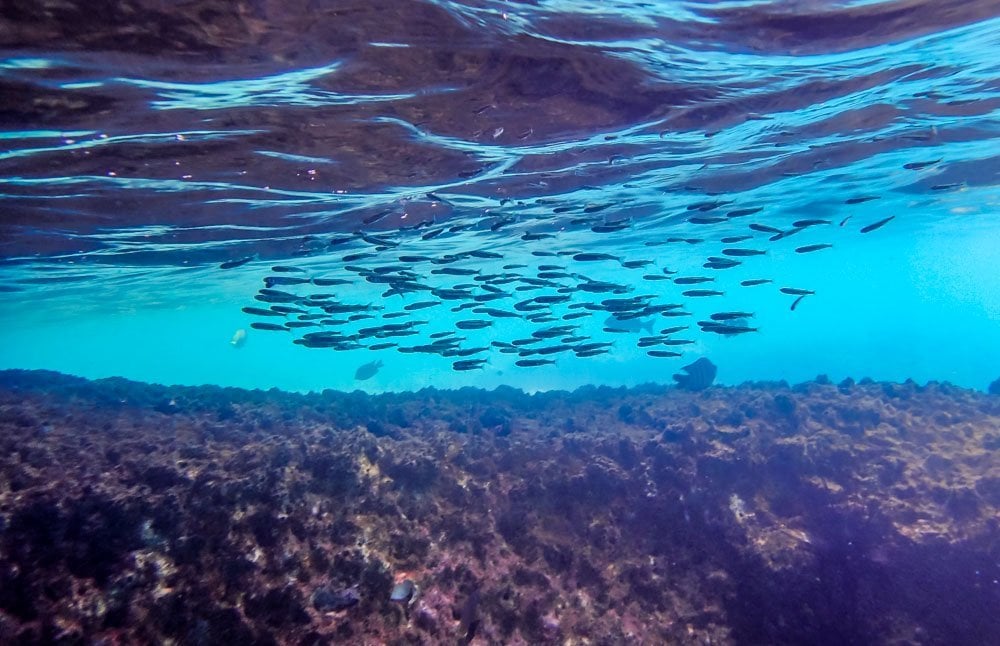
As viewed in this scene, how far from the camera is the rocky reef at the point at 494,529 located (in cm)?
607

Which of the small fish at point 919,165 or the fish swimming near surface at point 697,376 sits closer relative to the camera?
the small fish at point 919,165

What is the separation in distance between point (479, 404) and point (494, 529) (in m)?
10.9

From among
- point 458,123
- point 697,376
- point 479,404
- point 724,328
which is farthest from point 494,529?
point 697,376

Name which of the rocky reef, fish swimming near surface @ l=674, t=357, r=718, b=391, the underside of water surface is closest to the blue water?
the underside of water surface

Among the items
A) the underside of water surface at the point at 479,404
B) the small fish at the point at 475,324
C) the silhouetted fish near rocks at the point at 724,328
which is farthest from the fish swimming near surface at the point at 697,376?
the small fish at the point at 475,324

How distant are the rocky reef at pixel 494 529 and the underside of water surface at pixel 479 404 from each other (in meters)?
0.05

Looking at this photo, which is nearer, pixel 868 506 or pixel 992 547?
pixel 992 547

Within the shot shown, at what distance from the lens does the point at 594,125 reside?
40.4 ft

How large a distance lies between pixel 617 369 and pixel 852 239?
20389mm

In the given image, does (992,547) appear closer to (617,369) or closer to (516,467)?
(516,467)

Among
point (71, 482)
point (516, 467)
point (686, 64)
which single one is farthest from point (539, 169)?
point (71, 482)

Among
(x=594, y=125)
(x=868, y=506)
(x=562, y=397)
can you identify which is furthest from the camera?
(x=562, y=397)

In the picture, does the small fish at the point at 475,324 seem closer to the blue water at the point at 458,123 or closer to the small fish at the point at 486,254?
the blue water at the point at 458,123

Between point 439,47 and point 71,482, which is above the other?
point 439,47
